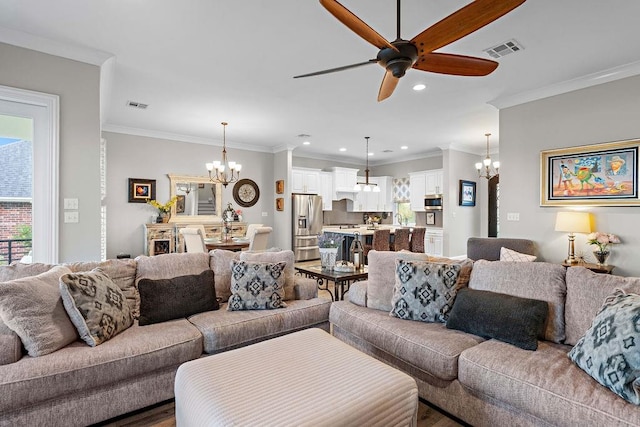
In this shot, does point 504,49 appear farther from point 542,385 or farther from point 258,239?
point 258,239

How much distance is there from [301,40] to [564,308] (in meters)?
2.88

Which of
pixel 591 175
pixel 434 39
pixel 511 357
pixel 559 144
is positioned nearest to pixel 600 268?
pixel 591 175

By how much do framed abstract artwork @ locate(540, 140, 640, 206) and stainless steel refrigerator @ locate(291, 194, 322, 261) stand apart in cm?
480

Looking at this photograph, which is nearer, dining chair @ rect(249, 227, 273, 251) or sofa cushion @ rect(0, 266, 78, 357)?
sofa cushion @ rect(0, 266, 78, 357)

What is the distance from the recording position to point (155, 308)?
237cm

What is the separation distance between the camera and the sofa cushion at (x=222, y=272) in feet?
9.34

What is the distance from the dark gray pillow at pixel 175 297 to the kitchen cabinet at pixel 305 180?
526 cm

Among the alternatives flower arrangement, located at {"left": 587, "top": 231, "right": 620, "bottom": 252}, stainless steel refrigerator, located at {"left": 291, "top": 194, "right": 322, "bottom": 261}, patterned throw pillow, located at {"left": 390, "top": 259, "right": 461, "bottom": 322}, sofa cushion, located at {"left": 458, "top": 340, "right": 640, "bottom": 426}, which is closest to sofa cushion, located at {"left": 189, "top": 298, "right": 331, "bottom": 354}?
patterned throw pillow, located at {"left": 390, "top": 259, "right": 461, "bottom": 322}

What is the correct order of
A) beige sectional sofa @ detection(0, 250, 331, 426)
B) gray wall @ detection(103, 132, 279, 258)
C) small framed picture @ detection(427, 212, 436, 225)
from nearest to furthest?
beige sectional sofa @ detection(0, 250, 331, 426)
gray wall @ detection(103, 132, 279, 258)
small framed picture @ detection(427, 212, 436, 225)

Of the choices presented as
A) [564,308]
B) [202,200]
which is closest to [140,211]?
[202,200]

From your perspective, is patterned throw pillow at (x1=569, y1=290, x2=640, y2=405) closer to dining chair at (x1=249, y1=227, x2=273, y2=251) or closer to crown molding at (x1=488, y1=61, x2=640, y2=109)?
crown molding at (x1=488, y1=61, x2=640, y2=109)

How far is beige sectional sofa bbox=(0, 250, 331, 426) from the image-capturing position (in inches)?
65.4

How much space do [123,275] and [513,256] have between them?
408 cm

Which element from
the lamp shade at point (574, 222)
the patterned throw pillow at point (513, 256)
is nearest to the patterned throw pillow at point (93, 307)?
the patterned throw pillow at point (513, 256)
